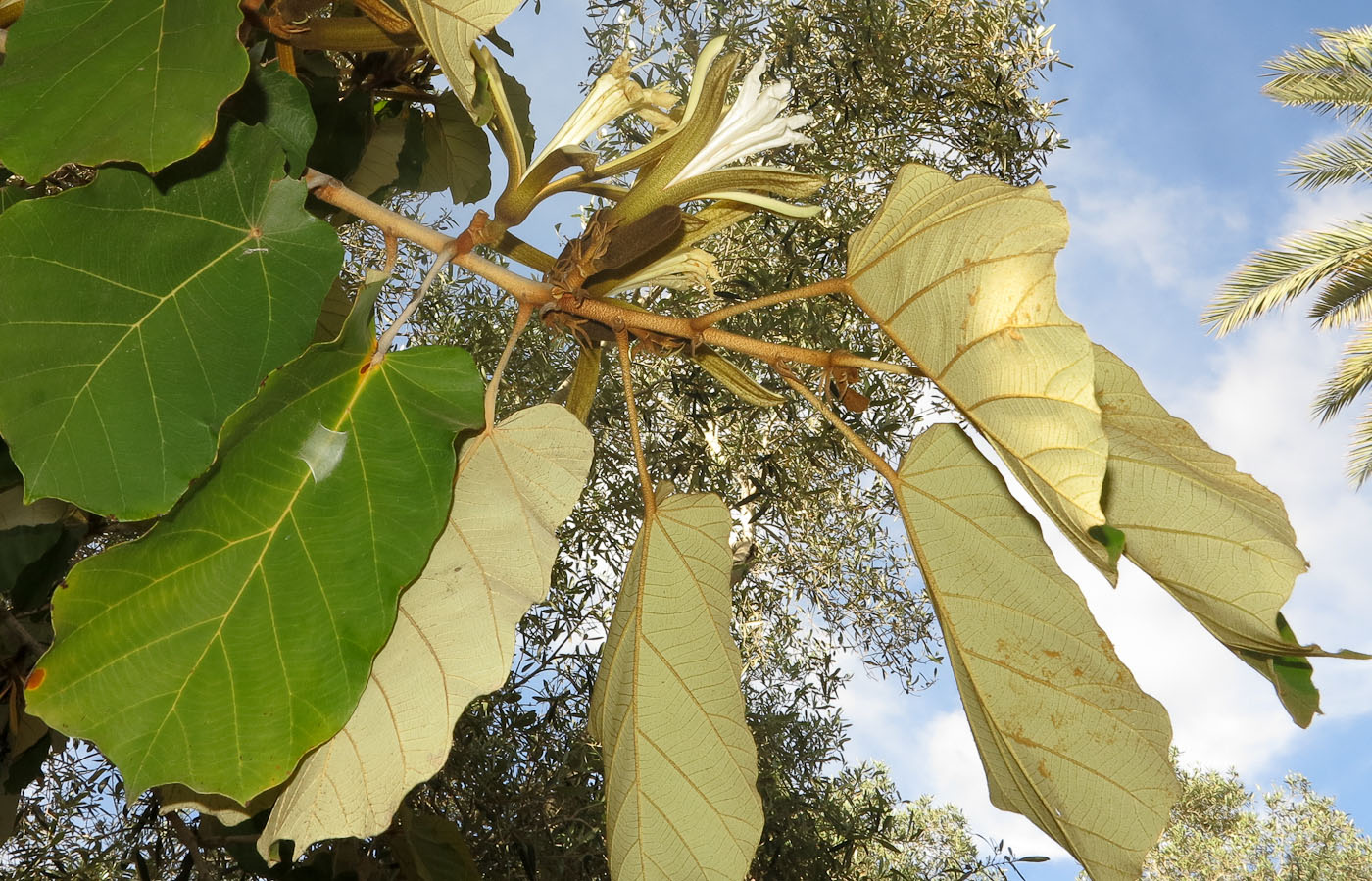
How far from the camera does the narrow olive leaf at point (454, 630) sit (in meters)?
0.54

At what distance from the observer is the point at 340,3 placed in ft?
2.77

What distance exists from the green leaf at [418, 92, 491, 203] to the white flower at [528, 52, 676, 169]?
50 centimetres

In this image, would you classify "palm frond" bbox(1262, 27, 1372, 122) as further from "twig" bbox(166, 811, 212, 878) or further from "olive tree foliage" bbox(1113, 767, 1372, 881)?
"twig" bbox(166, 811, 212, 878)

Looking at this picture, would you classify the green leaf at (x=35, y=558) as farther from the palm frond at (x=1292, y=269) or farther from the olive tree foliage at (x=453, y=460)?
the palm frond at (x=1292, y=269)

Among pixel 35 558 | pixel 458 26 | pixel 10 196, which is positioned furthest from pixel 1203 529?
pixel 35 558

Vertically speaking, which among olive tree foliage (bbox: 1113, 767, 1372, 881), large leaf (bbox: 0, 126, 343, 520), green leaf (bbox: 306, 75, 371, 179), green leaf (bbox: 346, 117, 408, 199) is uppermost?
olive tree foliage (bbox: 1113, 767, 1372, 881)

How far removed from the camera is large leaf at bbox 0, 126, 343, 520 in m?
0.51

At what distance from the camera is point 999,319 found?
49cm

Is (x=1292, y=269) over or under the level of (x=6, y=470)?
over

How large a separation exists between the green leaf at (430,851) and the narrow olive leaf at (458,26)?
38.6 inches

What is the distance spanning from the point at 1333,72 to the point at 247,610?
31.7 ft

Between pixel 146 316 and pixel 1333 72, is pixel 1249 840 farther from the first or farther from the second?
pixel 146 316

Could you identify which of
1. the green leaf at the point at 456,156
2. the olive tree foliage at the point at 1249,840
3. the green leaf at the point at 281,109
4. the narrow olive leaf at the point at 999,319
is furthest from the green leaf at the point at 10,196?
the olive tree foliage at the point at 1249,840

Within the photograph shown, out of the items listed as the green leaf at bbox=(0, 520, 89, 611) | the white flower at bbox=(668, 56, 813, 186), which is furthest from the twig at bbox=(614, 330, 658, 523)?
the green leaf at bbox=(0, 520, 89, 611)
